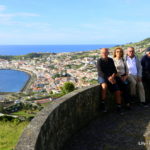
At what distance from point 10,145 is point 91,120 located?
1.49m

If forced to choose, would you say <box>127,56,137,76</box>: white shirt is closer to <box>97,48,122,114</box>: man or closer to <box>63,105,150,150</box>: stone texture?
<box>97,48,122,114</box>: man

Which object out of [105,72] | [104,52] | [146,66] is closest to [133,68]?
[146,66]

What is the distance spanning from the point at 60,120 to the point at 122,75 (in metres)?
2.18

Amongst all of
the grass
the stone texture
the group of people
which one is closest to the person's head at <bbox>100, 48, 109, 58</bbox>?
the group of people

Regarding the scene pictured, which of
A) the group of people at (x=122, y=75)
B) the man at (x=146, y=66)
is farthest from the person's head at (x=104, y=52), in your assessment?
the man at (x=146, y=66)

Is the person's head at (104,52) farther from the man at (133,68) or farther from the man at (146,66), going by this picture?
the man at (146,66)

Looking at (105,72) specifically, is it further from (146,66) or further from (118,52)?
(146,66)

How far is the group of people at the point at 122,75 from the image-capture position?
5.06 metres

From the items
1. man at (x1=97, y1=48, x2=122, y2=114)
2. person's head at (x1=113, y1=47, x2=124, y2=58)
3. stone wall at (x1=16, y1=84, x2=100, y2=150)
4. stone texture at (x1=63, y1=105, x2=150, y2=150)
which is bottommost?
stone texture at (x1=63, y1=105, x2=150, y2=150)

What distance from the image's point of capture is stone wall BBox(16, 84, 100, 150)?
2.64 m

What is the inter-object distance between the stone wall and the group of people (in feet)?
0.83

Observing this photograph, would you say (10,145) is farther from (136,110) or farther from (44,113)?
(136,110)

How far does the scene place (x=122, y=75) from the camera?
17.8 ft

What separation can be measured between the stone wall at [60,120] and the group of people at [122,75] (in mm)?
254
